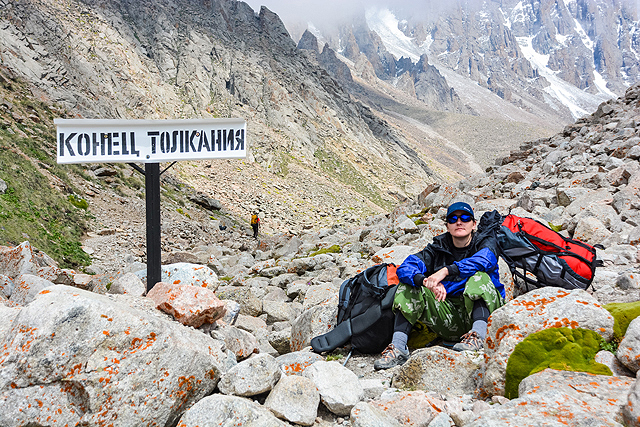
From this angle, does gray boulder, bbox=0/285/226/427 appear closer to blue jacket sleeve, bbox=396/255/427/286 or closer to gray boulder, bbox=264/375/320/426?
gray boulder, bbox=264/375/320/426

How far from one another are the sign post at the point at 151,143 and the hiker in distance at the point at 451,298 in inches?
113

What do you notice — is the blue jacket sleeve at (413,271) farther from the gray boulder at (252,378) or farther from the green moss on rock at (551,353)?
the gray boulder at (252,378)

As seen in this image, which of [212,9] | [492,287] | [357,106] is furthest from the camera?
[357,106]

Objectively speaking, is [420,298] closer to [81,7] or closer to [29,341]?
[29,341]

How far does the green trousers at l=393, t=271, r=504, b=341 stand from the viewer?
404cm

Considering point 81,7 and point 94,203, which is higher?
point 81,7

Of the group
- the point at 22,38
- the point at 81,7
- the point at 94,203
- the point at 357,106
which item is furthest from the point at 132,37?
the point at 357,106

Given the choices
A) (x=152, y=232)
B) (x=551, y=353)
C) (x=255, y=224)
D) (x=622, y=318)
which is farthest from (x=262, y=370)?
(x=255, y=224)

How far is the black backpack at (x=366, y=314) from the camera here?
167 inches

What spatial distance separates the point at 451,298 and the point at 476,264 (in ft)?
1.40

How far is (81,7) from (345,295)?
4381 cm

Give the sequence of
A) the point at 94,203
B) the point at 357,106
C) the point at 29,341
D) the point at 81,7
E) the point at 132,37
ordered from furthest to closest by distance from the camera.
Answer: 1. the point at 357,106
2. the point at 132,37
3. the point at 81,7
4. the point at 94,203
5. the point at 29,341

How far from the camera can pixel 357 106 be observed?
211 feet

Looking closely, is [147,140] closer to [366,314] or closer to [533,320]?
[366,314]
